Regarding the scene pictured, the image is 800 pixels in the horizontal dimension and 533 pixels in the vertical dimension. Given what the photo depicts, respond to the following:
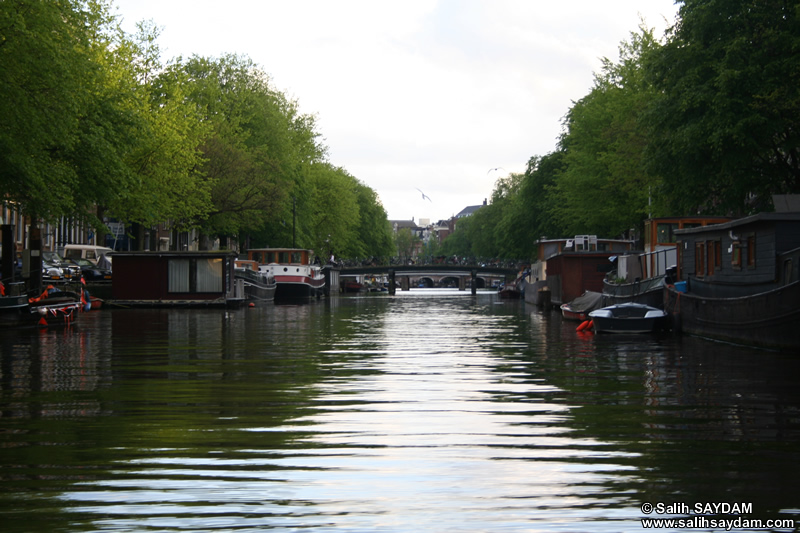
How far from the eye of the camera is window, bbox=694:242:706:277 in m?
31.0

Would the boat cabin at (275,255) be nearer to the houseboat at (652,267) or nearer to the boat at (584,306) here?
the houseboat at (652,267)

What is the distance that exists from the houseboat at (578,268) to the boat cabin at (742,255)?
1908cm

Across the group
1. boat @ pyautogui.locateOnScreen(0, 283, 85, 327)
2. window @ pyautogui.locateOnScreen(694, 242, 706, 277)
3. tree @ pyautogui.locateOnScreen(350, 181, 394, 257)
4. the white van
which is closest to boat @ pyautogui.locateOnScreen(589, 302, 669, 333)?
window @ pyautogui.locateOnScreen(694, 242, 706, 277)

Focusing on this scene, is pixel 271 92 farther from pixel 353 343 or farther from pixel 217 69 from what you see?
pixel 353 343

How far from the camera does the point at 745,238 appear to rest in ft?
88.0

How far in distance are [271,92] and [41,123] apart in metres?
45.9

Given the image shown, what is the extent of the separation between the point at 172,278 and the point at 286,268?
19.9 meters

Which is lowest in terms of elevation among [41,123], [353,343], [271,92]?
[353,343]

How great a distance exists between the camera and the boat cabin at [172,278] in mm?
54094

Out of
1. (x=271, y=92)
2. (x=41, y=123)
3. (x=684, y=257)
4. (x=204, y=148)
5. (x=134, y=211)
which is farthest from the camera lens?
(x=271, y=92)

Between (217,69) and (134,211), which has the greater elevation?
(217,69)

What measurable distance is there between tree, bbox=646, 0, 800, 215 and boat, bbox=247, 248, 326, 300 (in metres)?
39.0

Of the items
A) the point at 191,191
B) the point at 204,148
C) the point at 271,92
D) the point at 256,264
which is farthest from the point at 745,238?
the point at 271,92

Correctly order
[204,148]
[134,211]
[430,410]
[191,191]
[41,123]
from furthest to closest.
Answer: [204,148]
[191,191]
[134,211]
[41,123]
[430,410]
